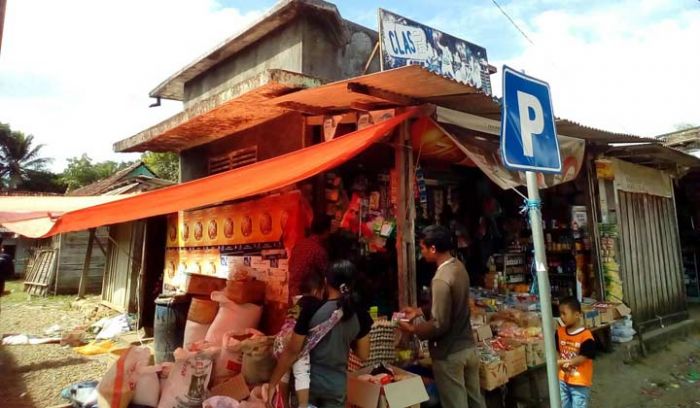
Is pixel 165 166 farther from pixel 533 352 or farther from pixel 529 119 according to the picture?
pixel 529 119

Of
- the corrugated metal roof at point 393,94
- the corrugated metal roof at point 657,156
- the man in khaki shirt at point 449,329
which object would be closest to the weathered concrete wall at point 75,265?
the corrugated metal roof at point 393,94

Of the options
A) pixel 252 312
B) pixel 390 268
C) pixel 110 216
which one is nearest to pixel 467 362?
pixel 390 268

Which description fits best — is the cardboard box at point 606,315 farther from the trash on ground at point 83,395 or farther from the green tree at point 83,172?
the green tree at point 83,172

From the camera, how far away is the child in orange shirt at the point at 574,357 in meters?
3.55

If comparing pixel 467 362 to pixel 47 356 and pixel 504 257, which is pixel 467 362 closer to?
pixel 504 257

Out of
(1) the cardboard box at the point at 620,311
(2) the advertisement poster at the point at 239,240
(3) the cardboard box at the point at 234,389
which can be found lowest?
(3) the cardboard box at the point at 234,389

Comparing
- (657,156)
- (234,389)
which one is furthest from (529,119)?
(657,156)

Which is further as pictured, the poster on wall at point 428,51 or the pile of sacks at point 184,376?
the poster on wall at point 428,51

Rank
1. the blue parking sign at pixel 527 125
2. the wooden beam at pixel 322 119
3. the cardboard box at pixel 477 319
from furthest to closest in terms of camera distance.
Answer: the cardboard box at pixel 477 319 → the wooden beam at pixel 322 119 → the blue parking sign at pixel 527 125

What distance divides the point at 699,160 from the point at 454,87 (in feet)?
23.5

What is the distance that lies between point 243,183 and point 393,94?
1.60 meters

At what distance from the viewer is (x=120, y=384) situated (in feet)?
10.8

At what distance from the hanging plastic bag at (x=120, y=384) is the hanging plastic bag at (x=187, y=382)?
0.26m

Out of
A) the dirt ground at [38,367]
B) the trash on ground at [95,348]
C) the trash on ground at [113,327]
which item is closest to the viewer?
the dirt ground at [38,367]
